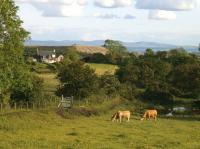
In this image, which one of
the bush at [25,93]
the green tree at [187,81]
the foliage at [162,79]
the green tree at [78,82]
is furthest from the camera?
the foliage at [162,79]

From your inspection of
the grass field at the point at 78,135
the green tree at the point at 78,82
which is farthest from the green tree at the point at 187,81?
the grass field at the point at 78,135

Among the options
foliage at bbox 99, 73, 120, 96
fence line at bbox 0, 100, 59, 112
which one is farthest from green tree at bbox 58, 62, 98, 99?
fence line at bbox 0, 100, 59, 112

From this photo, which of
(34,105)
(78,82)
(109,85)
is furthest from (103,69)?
(34,105)

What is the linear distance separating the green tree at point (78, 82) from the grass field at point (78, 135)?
1872 centimetres

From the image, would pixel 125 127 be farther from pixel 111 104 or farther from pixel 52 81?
pixel 52 81

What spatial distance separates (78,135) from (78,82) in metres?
32.8

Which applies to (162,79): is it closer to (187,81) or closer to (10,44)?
(187,81)

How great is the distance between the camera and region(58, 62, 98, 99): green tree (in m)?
62.9

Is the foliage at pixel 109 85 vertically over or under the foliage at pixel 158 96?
over

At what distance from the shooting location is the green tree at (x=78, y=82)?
206 ft

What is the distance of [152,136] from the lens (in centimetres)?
3247

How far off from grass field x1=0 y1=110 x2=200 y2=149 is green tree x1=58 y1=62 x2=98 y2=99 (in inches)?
737

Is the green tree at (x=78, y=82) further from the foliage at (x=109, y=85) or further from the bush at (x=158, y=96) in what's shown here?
the bush at (x=158, y=96)

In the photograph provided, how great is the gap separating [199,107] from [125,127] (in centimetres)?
2874
